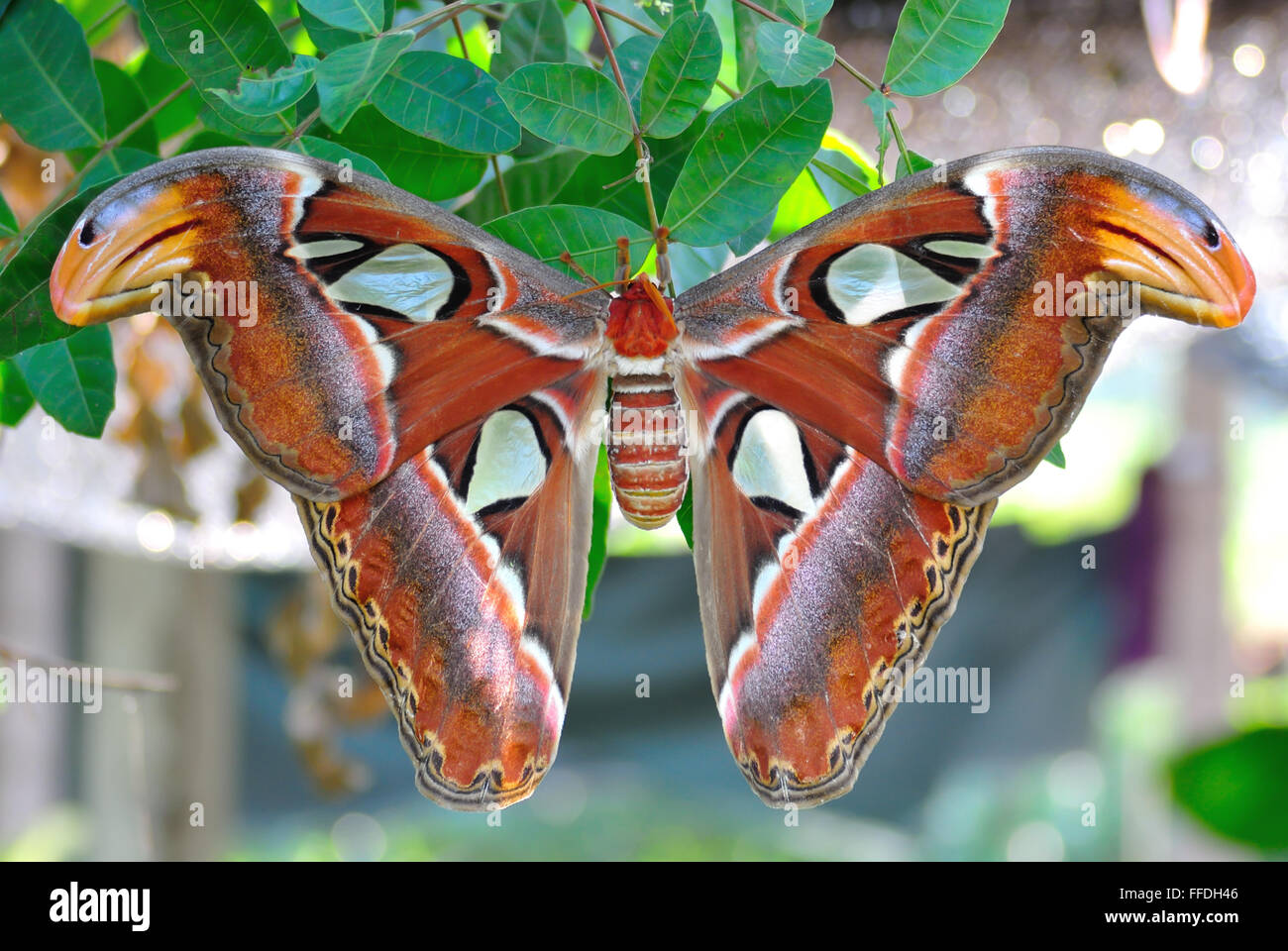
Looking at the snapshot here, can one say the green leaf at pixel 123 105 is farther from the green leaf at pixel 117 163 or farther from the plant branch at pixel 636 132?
the plant branch at pixel 636 132

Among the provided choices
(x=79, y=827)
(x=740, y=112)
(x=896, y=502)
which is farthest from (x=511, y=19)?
(x=79, y=827)

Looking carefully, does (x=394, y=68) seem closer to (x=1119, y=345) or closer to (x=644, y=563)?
(x=1119, y=345)

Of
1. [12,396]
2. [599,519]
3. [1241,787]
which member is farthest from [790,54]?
[1241,787]

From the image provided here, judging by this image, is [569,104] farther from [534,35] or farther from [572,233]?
[534,35]

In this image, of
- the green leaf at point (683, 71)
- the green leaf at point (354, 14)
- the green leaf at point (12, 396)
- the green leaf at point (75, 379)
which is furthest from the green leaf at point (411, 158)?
the green leaf at point (12, 396)

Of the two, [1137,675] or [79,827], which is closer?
[1137,675]

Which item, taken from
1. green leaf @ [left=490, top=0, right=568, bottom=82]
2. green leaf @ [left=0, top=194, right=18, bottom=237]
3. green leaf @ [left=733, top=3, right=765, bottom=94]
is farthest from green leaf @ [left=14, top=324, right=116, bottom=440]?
green leaf @ [left=733, top=3, right=765, bottom=94]
